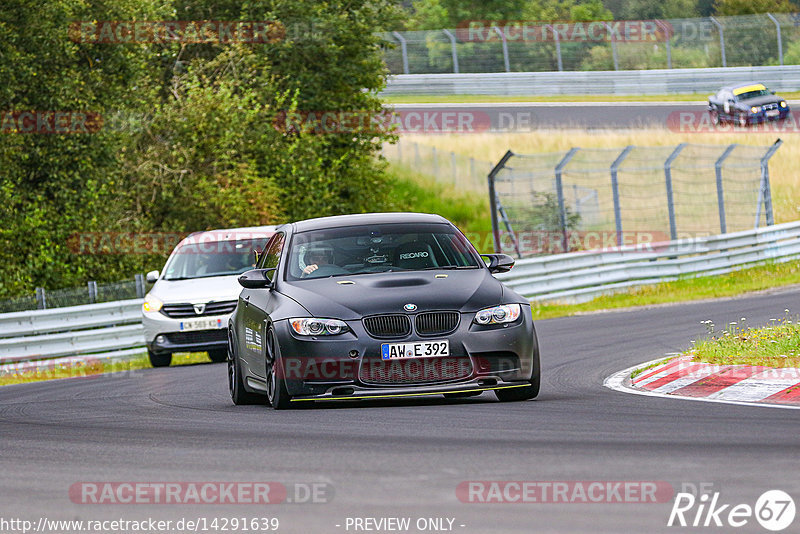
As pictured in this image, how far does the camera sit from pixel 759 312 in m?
19.8

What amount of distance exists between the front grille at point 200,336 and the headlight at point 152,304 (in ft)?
1.43

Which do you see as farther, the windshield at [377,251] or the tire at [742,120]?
the tire at [742,120]

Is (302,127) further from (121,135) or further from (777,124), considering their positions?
(777,124)

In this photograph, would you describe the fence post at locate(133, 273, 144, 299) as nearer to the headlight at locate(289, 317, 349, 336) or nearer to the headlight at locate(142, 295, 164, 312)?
the headlight at locate(142, 295, 164, 312)

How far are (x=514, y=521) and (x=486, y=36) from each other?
2463 inches

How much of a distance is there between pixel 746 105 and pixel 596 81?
9.41 m

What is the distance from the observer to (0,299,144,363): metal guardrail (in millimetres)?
20656

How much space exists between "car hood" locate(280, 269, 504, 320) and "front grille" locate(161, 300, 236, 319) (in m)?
7.80

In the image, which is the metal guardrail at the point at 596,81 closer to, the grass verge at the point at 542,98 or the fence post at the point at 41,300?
the grass verge at the point at 542,98

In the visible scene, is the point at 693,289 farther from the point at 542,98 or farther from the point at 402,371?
the point at 542,98

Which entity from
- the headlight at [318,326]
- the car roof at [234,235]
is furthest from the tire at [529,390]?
the car roof at [234,235]

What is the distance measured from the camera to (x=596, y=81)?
53.3 metres

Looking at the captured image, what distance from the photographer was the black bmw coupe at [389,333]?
9930mm

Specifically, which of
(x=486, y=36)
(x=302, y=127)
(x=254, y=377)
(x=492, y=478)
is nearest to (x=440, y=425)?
(x=492, y=478)
